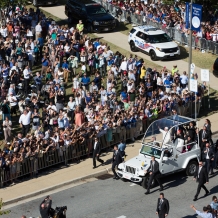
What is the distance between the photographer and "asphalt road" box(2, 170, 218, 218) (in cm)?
2208

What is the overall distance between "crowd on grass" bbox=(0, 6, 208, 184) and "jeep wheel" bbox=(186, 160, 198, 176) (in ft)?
13.6

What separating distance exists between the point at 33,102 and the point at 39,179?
4.93 meters

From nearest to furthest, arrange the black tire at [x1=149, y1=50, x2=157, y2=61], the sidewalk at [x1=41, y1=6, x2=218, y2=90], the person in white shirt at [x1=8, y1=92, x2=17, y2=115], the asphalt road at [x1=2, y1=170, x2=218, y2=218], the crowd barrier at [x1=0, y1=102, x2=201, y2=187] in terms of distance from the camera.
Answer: the asphalt road at [x1=2, y1=170, x2=218, y2=218] → the crowd barrier at [x1=0, y1=102, x2=201, y2=187] → the person in white shirt at [x1=8, y1=92, x2=17, y2=115] → the sidewalk at [x1=41, y1=6, x2=218, y2=90] → the black tire at [x1=149, y1=50, x2=157, y2=61]

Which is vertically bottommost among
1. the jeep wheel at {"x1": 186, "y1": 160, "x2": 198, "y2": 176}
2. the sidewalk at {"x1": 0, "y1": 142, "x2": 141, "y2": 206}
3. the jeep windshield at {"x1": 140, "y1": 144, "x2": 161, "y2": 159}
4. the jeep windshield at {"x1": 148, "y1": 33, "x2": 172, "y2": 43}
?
the sidewalk at {"x1": 0, "y1": 142, "x2": 141, "y2": 206}

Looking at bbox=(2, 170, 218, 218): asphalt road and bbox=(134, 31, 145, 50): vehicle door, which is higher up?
bbox=(134, 31, 145, 50): vehicle door

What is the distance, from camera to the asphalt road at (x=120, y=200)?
22078 mm

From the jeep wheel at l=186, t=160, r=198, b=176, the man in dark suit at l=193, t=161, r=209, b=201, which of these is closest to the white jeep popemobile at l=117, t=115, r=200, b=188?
the jeep wheel at l=186, t=160, r=198, b=176

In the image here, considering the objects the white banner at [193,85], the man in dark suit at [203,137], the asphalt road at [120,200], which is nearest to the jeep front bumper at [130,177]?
the asphalt road at [120,200]

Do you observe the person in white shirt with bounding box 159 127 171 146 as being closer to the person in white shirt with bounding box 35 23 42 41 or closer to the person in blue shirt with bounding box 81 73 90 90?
the person in blue shirt with bounding box 81 73 90 90

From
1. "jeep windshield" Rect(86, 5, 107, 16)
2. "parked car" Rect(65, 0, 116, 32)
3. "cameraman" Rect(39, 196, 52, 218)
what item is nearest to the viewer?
"cameraman" Rect(39, 196, 52, 218)

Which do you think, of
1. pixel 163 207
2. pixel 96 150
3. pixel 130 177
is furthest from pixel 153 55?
pixel 163 207

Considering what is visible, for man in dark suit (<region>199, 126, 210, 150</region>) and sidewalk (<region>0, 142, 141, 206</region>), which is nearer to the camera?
sidewalk (<region>0, 142, 141, 206</region>)

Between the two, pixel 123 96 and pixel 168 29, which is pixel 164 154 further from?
pixel 168 29

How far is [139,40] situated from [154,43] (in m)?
1.18
